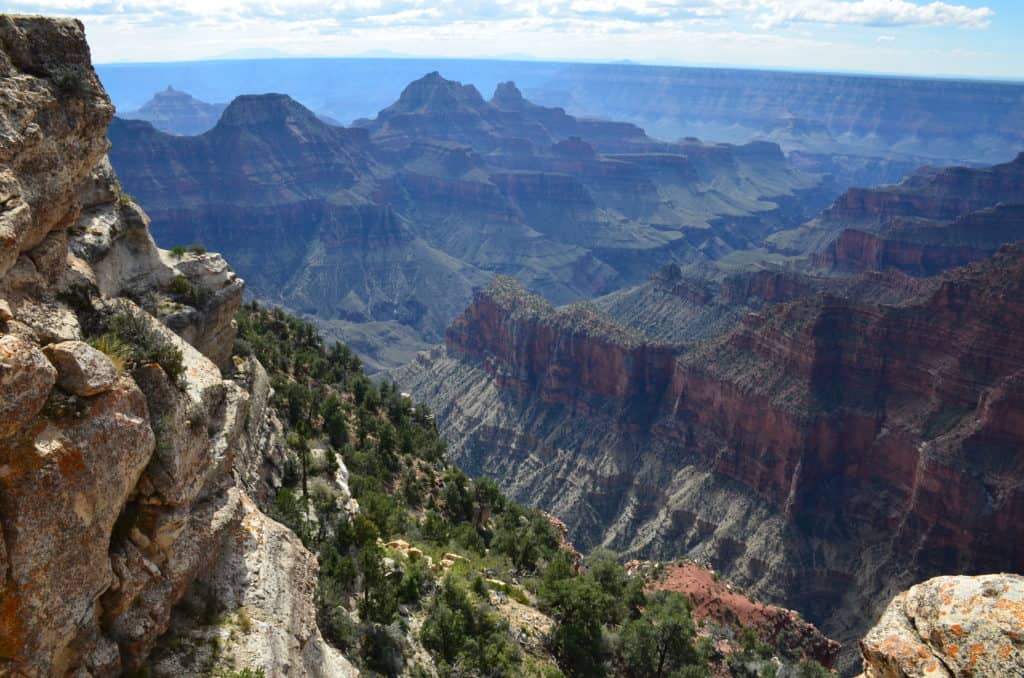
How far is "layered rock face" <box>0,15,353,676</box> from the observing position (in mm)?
12984

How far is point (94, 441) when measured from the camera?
14102 millimetres

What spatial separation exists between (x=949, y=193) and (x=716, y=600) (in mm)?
178584

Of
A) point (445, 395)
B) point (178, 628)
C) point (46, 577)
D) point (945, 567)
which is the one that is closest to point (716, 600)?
point (945, 567)

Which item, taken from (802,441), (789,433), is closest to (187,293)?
(802,441)

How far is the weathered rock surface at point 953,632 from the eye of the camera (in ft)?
41.5

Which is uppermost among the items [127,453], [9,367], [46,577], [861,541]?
[9,367]

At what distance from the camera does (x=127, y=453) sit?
14898 millimetres

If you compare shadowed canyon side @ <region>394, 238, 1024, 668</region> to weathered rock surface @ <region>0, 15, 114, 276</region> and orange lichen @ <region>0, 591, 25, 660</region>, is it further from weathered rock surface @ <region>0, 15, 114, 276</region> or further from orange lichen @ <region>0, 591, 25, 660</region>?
weathered rock surface @ <region>0, 15, 114, 276</region>

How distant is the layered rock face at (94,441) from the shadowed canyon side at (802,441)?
60.2 metres

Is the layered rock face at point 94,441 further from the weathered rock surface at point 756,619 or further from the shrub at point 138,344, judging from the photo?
the weathered rock surface at point 756,619

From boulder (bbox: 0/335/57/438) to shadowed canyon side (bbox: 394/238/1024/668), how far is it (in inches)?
2626

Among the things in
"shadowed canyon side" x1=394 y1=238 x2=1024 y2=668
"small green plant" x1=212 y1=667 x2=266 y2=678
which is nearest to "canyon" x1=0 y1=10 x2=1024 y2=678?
"small green plant" x1=212 y1=667 x2=266 y2=678

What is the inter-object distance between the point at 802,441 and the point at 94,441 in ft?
234

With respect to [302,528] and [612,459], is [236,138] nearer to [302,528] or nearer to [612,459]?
[612,459]
